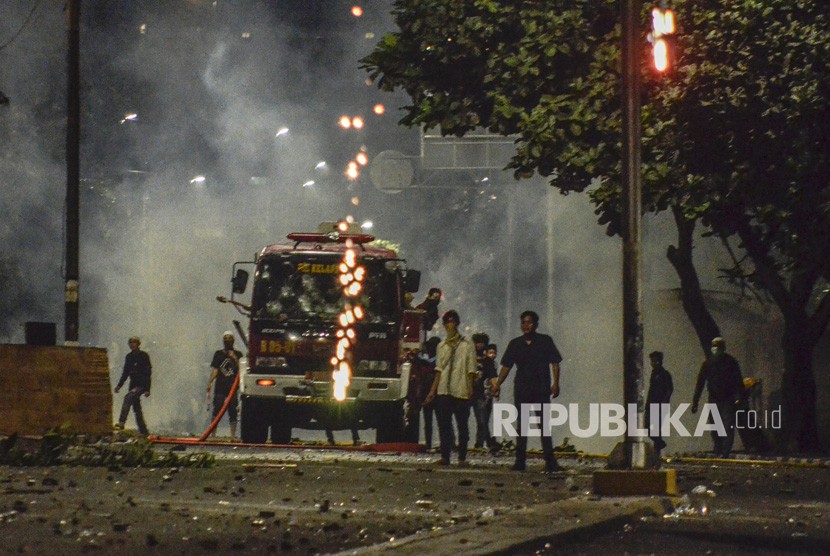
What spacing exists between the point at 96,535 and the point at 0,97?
11.4 metres

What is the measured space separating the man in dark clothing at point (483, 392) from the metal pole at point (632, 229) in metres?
8.35

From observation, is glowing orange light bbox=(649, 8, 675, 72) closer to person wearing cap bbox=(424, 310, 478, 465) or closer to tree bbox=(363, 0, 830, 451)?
person wearing cap bbox=(424, 310, 478, 465)

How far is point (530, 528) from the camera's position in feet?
32.0

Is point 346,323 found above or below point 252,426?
above

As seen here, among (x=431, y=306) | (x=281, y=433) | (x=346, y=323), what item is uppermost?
(x=431, y=306)

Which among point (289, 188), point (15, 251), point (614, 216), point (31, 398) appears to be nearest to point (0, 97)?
point (31, 398)

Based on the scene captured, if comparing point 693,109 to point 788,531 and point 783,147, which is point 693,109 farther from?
point 788,531

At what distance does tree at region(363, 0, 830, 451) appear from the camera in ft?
63.9

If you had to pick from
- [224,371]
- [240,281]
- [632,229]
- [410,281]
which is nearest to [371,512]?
[632,229]

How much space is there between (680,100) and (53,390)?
27.8 feet

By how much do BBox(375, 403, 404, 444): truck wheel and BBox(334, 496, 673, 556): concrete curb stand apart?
10.1 meters
